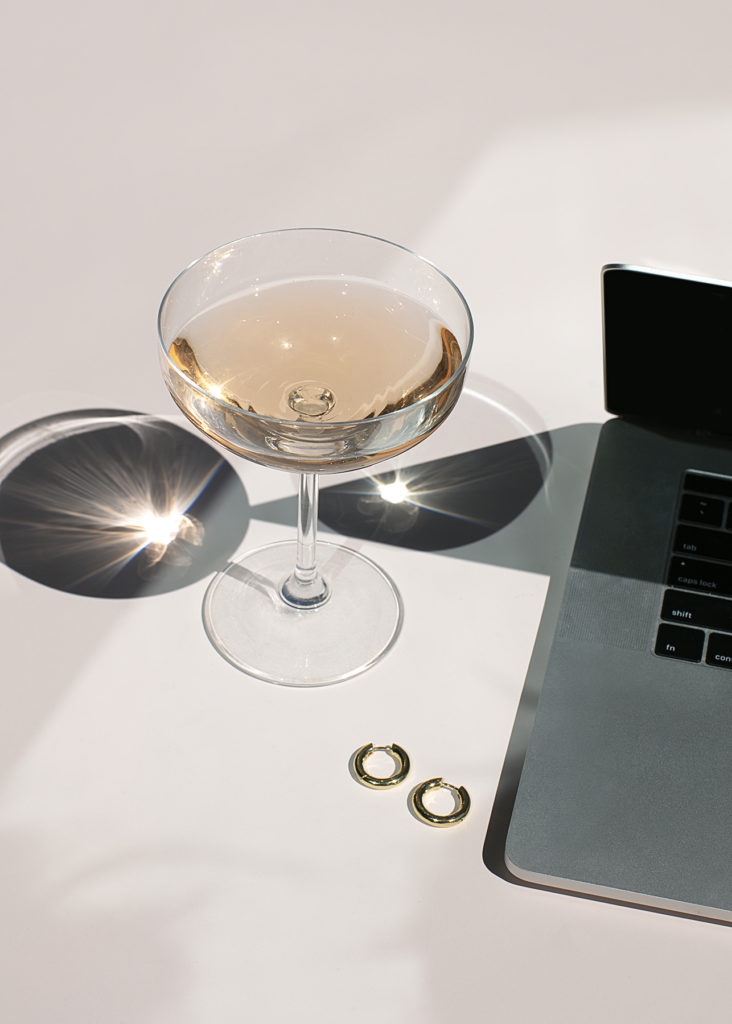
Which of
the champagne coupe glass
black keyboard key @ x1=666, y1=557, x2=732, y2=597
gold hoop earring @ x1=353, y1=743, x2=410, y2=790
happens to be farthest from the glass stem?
black keyboard key @ x1=666, y1=557, x2=732, y2=597

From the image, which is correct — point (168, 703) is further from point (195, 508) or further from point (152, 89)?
point (152, 89)

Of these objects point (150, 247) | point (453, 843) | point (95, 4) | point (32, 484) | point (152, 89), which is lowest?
point (453, 843)

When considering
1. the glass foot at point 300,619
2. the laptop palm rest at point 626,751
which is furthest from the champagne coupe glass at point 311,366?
the laptop palm rest at point 626,751

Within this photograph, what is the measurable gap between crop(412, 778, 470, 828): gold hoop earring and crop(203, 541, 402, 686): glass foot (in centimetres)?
9

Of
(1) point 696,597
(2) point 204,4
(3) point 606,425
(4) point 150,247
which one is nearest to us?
(1) point 696,597

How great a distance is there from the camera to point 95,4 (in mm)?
1274

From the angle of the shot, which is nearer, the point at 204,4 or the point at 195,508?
the point at 195,508

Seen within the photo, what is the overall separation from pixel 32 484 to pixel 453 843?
0.39m

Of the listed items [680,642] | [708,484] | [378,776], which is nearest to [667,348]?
[708,484]

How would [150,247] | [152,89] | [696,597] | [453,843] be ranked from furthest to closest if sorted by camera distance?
[152,89] < [150,247] < [696,597] < [453,843]

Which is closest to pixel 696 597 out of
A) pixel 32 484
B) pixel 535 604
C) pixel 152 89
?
pixel 535 604

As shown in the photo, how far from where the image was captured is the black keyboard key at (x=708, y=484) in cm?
80

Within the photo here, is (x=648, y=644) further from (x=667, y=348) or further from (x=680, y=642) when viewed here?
(x=667, y=348)

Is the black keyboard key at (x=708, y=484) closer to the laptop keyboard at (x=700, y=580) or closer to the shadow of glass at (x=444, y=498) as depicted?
the laptop keyboard at (x=700, y=580)
